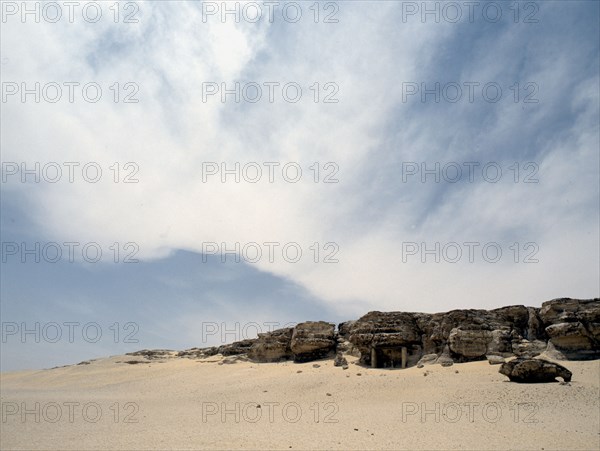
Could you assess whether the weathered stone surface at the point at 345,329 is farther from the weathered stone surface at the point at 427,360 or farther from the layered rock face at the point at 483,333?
the weathered stone surface at the point at 427,360

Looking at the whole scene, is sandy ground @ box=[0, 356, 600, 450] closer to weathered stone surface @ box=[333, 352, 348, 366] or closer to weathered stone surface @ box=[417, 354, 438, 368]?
weathered stone surface @ box=[333, 352, 348, 366]

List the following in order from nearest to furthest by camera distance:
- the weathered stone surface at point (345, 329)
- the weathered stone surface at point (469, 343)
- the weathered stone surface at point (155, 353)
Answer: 1. the weathered stone surface at point (469, 343)
2. the weathered stone surface at point (345, 329)
3. the weathered stone surface at point (155, 353)

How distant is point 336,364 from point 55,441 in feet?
62.3

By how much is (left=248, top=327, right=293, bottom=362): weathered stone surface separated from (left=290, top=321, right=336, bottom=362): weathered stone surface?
179cm

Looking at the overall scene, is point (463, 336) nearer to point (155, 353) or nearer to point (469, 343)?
point (469, 343)

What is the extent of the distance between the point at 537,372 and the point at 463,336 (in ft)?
22.5

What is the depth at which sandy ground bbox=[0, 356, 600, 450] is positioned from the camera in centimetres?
1286

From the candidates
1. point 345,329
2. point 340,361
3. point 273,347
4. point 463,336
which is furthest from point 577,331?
point 273,347

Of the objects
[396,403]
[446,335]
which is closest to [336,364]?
[446,335]

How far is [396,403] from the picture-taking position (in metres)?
19.3

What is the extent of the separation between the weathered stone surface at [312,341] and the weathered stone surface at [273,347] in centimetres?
179

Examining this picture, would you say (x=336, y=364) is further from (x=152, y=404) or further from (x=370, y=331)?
(x=152, y=404)

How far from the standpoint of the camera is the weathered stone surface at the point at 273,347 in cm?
3588

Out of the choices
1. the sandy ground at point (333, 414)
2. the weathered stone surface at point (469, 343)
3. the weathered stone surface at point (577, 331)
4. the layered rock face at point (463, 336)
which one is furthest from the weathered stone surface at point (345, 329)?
the weathered stone surface at point (577, 331)
